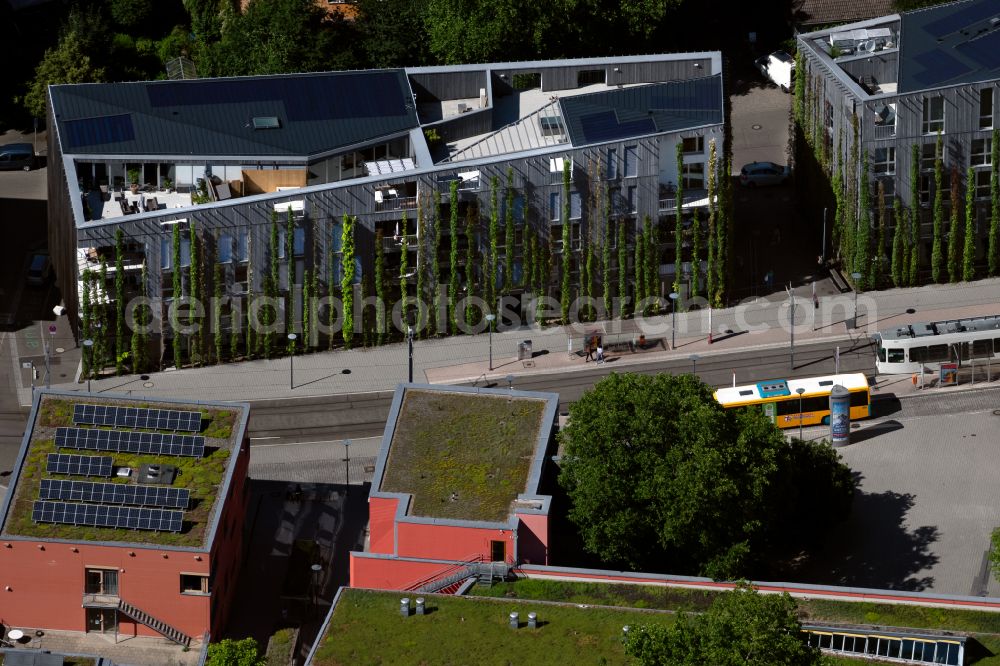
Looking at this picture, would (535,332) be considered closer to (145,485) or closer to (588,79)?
(588,79)

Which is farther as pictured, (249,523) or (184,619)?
(249,523)

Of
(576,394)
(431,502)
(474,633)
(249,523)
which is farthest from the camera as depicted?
(576,394)

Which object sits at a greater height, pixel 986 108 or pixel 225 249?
pixel 986 108

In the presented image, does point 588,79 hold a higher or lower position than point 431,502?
higher

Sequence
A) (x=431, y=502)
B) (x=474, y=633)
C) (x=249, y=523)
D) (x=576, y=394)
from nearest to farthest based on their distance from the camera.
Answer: (x=474, y=633) < (x=431, y=502) < (x=249, y=523) < (x=576, y=394)

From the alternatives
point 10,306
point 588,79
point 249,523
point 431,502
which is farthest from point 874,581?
point 10,306

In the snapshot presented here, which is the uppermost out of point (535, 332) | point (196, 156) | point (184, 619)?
point (196, 156)

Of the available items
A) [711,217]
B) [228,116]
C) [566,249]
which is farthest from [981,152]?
[228,116]

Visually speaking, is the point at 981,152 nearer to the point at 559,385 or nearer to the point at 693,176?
the point at 693,176
